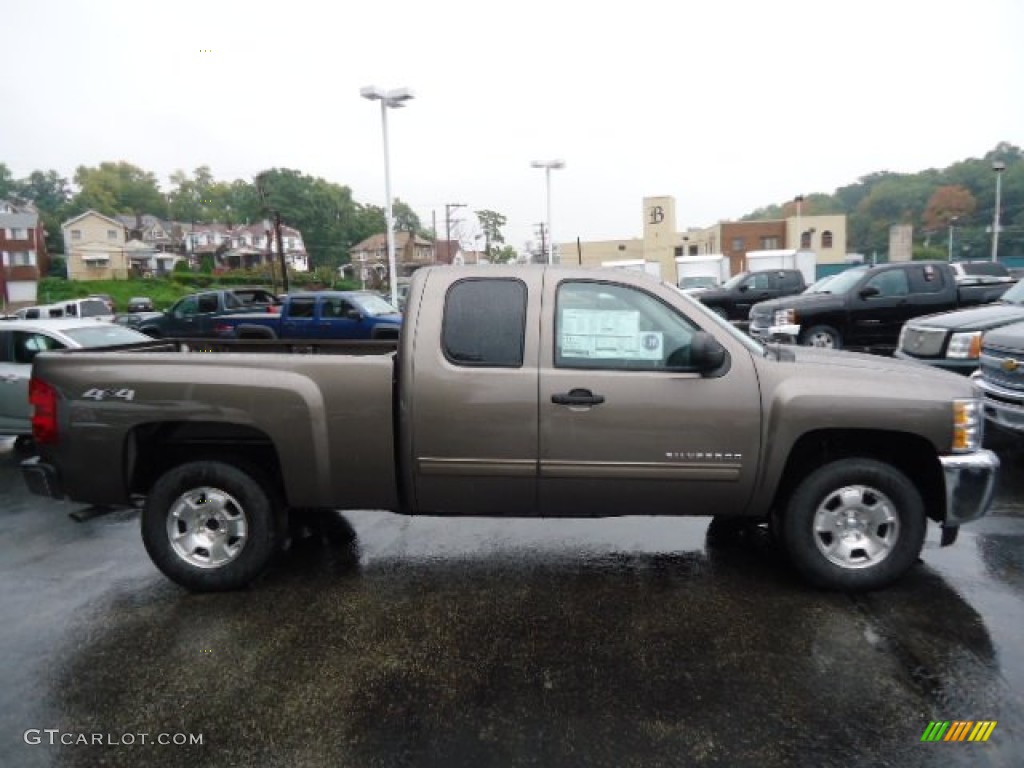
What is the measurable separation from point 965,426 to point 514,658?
8.94 ft

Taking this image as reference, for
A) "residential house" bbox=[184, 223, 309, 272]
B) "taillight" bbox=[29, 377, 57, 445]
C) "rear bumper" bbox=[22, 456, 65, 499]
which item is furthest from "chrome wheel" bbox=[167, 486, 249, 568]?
"residential house" bbox=[184, 223, 309, 272]

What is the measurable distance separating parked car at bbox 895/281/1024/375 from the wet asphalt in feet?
11.1

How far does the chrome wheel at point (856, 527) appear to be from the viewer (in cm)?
389

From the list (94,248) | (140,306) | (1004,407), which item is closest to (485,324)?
(1004,407)

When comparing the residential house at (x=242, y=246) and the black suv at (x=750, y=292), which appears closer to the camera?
the black suv at (x=750, y=292)

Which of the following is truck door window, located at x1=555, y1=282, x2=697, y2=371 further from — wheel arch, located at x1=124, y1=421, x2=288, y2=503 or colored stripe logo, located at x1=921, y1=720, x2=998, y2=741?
colored stripe logo, located at x1=921, y1=720, x2=998, y2=741

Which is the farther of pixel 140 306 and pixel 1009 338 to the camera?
pixel 140 306

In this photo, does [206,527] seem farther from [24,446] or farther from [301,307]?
[301,307]

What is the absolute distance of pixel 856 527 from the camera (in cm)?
395

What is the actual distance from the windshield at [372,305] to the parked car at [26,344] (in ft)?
24.0

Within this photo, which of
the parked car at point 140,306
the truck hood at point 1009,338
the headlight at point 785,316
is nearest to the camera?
the truck hood at point 1009,338

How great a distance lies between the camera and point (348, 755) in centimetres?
268

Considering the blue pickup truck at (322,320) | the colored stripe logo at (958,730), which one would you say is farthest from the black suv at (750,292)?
the colored stripe logo at (958,730)

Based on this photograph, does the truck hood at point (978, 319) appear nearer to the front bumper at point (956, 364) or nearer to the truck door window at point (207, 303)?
the front bumper at point (956, 364)
